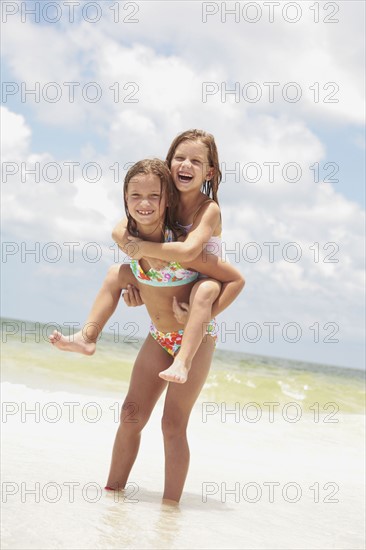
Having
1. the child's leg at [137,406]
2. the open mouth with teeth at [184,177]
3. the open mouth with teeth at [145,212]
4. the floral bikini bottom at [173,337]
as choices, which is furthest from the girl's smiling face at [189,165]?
the child's leg at [137,406]

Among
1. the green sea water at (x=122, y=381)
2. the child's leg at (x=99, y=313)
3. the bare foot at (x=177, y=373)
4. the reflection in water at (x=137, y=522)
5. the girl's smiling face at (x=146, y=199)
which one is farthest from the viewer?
the green sea water at (x=122, y=381)

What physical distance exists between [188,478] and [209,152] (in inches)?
96.8

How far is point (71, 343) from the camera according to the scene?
12.5 ft

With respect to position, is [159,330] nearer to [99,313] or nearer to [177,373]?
[99,313]

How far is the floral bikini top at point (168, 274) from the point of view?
3.80 m

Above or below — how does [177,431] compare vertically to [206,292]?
below

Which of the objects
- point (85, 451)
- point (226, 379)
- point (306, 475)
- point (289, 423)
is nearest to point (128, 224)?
point (85, 451)

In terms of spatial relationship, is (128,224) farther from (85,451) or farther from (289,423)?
(289,423)

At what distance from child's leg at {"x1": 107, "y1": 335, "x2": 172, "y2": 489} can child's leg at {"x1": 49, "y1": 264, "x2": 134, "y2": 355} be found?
32cm

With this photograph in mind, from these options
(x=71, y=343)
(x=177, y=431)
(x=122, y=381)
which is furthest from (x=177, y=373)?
(x=122, y=381)

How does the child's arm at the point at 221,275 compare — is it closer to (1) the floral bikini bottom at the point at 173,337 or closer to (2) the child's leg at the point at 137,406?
(1) the floral bikini bottom at the point at 173,337

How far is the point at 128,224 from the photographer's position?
3.90 m

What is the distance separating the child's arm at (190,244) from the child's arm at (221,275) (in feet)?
0.30

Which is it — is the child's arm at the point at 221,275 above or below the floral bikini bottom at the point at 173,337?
above
